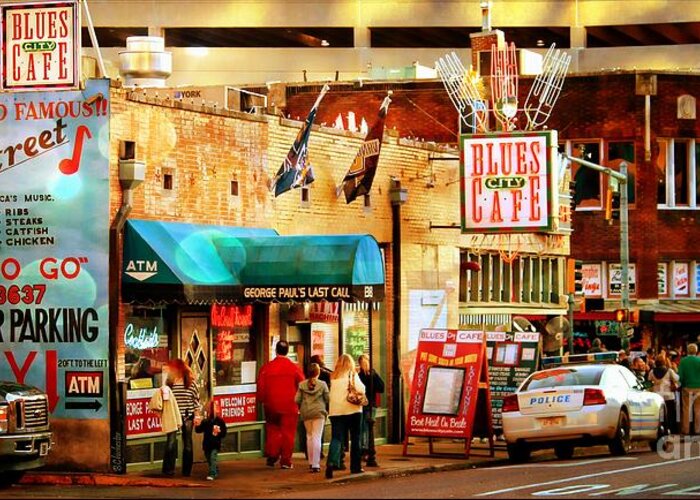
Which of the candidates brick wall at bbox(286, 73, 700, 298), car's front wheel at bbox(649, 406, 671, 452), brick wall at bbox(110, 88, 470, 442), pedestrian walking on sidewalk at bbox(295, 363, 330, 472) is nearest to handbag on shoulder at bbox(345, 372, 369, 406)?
pedestrian walking on sidewalk at bbox(295, 363, 330, 472)

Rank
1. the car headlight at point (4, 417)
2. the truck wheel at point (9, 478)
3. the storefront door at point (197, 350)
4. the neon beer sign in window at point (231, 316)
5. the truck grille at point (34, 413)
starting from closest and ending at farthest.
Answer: the car headlight at point (4, 417), the truck grille at point (34, 413), the truck wheel at point (9, 478), the storefront door at point (197, 350), the neon beer sign in window at point (231, 316)

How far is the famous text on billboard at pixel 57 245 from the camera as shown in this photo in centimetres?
2342

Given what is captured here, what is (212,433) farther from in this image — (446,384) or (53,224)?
(446,384)

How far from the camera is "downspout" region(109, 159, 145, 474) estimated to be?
23016 millimetres

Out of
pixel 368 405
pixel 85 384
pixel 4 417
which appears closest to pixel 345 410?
pixel 368 405

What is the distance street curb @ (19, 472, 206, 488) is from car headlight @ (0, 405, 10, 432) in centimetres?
156

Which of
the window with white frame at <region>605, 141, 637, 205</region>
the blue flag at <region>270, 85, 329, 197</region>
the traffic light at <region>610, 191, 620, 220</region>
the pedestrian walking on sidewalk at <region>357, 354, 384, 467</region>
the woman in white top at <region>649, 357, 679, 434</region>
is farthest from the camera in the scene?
the window with white frame at <region>605, 141, 637, 205</region>

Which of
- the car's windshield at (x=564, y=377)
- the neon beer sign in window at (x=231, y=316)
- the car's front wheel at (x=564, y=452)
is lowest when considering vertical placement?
the car's front wheel at (x=564, y=452)

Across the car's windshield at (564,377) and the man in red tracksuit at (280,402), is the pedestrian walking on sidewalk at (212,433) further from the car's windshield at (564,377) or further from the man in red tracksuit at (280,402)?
the car's windshield at (564,377)

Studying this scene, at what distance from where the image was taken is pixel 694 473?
22.4 metres

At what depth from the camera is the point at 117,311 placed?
2341cm

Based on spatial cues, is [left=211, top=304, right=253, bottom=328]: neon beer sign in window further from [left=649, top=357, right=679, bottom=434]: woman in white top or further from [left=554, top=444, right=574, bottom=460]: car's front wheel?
[left=649, top=357, right=679, bottom=434]: woman in white top

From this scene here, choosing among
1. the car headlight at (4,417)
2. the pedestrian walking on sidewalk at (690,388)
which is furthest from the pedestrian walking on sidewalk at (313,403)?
the pedestrian walking on sidewalk at (690,388)

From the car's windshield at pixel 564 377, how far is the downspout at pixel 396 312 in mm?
3942
